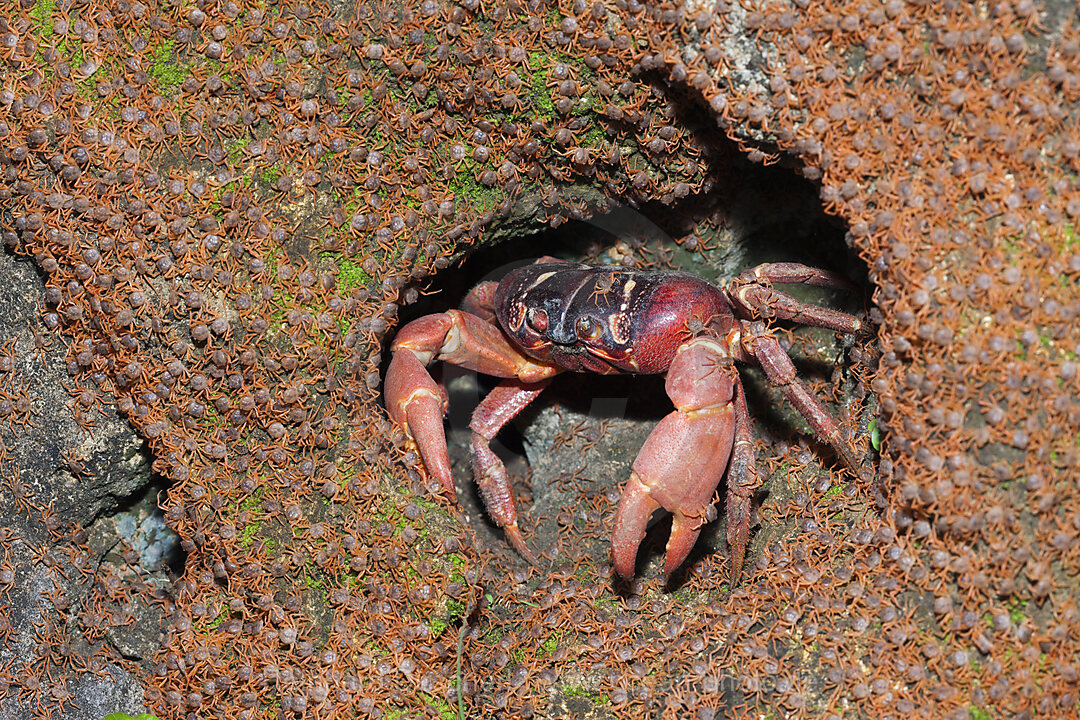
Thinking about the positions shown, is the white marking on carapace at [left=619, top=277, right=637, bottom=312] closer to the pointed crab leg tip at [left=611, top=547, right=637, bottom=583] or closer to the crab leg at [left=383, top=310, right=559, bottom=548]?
the crab leg at [left=383, top=310, right=559, bottom=548]

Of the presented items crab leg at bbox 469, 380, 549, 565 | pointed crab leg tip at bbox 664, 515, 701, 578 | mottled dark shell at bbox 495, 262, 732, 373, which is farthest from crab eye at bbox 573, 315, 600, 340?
pointed crab leg tip at bbox 664, 515, 701, 578

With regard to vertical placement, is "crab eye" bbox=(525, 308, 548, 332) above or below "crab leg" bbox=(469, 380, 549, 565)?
above

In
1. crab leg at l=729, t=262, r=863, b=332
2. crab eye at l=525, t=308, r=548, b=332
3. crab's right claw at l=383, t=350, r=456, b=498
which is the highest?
crab leg at l=729, t=262, r=863, b=332

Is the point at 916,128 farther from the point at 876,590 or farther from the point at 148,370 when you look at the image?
the point at 148,370

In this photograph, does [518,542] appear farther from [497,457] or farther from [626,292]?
[626,292]

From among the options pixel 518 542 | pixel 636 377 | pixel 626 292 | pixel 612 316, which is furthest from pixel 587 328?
pixel 518 542

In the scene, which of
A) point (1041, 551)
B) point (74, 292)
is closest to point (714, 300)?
Result: point (1041, 551)

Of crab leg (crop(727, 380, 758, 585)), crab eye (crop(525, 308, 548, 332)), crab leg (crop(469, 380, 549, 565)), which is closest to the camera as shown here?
crab leg (crop(727, 380, 758, 585))

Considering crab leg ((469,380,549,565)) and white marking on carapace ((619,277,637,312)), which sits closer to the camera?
white marking on carapace ((619,277,637,312))

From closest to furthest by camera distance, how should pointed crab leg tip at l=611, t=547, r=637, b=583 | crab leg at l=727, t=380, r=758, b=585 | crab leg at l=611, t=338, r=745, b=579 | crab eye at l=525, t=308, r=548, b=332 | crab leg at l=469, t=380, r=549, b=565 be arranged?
1. crab leg at l=611, t=338, r=745, b=579
2. pointed crab leg tip at l=611, t=547, r=637, b=583
3. crab leg at l=727, t=380, r=758, b=585
4. crab eye at l=525, t=308, r=548, b=332
5. crab leg at l=469, t=380, r=549, b=565
